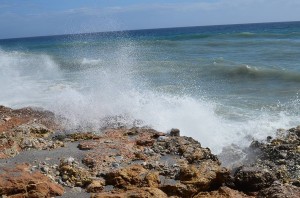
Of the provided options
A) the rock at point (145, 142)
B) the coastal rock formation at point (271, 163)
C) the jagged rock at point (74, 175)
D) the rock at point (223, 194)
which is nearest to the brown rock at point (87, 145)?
the rock at point (145, 142)

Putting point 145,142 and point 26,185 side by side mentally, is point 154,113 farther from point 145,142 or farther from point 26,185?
point 26,185

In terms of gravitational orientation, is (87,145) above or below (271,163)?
above

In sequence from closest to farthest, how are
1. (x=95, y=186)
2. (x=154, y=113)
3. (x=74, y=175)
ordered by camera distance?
(x=95, y=186) < (x=74, y=175) < (x=154, y=113)

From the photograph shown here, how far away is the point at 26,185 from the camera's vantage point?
5129 mm

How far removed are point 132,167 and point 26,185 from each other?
4.77 feet

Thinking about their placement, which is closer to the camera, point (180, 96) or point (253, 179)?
point (253, 179)

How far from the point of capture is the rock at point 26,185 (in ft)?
16.5

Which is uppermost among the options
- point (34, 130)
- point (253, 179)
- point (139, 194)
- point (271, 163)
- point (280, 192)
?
point (34, 130)

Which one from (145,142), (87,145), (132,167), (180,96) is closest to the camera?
(132,167)

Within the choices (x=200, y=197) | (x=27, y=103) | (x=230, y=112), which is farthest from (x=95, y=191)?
(x=27, y=103)

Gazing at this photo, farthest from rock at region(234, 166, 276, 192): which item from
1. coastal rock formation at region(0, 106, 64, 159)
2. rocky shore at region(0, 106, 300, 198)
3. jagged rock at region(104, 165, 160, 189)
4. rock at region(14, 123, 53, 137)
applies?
rock at region(14, 123, 53, 137)

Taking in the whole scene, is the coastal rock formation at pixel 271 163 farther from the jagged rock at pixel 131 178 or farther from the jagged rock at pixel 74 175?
the jagged rock at pixel 74 175

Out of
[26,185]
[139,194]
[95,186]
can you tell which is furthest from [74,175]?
[139,194]

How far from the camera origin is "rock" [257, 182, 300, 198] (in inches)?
204
